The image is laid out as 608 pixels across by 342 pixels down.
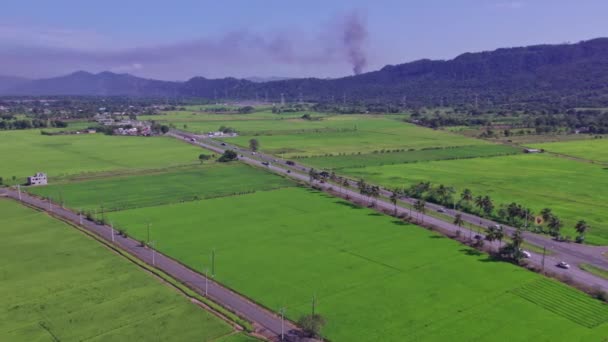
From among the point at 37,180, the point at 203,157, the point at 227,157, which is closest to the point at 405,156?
the point at 227,157

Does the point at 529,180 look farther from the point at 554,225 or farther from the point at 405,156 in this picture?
the point at 554,225

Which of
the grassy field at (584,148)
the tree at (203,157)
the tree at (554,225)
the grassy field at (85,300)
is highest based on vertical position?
the grassy field at (584,148)

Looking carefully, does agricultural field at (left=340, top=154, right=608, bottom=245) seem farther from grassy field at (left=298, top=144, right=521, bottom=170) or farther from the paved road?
the paved road

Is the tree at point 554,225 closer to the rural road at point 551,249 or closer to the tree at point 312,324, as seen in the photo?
the rural road at point 551,249

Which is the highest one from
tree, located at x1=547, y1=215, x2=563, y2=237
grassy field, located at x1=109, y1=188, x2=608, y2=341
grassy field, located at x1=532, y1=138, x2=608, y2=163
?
grassy field, located at x1=532, y1=138, x2=608, y2=163

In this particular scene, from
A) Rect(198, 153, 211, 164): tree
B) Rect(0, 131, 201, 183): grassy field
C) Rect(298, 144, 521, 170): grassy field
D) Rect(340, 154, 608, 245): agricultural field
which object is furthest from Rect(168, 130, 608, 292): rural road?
Rect(0, 131, 201, 183): grassy field

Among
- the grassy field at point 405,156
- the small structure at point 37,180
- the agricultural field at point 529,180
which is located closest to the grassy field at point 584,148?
the agricultural field at point 529,180

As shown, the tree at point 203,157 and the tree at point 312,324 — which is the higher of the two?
the tree at point 203,157
